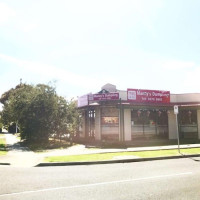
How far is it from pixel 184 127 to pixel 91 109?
10467 millimetres

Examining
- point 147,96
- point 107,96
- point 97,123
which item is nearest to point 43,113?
point 97,123

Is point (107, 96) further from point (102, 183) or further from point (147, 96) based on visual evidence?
point (102, 183)

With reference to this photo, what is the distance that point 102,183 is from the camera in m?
7.91

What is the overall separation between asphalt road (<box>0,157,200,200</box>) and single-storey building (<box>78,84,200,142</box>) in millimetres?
13099

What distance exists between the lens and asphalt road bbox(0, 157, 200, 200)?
6522mm

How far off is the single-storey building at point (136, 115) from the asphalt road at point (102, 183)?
13099 mm

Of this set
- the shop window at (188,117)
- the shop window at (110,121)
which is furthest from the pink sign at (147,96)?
the shop window at (110,121)

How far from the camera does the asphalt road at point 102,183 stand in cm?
652

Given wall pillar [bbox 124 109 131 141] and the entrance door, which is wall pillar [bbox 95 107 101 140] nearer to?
the entrance door

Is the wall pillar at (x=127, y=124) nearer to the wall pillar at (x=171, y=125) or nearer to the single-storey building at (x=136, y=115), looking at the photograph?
the single-storey building at (x=136, y=115)

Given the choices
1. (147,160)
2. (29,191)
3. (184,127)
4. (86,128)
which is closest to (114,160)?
(147,160)

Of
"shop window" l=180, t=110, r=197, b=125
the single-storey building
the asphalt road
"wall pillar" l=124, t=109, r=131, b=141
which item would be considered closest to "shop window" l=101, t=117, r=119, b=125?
the single-storey building

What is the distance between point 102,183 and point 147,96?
1868 centimetres

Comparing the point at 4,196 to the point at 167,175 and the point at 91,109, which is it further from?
the point at 91,109
